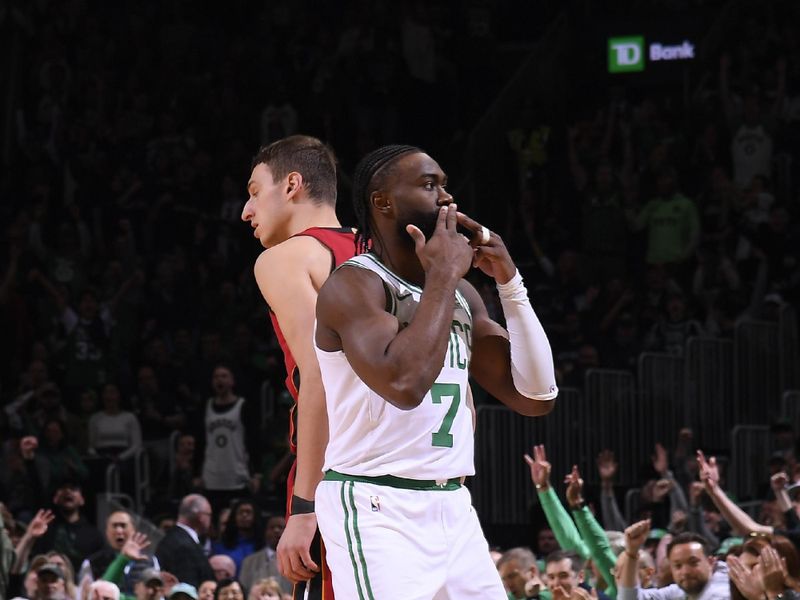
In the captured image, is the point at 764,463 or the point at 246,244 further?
the point at 246,244

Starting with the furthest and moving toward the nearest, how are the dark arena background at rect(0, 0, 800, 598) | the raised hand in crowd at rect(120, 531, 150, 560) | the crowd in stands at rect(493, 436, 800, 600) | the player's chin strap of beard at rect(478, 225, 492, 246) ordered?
1. the dark arena background at rect(0, 0, 800, 598)
2. the raised hand in crowd at rect(120, 531, 150, 560)
3. the crowd in stands at rect(493, 436, 800, 600)
4. the player's chin strap of beard at rect(478, 225, 492, 246)

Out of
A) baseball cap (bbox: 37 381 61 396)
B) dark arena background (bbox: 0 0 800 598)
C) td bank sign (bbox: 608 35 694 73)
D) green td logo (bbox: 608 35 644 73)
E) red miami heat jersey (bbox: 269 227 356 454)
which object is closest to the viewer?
red miami heat jersey (bbox: 269 227 356 454)

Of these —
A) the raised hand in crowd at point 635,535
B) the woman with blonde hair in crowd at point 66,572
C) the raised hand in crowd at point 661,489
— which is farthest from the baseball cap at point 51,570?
the raised hand in crowd at point 635,535

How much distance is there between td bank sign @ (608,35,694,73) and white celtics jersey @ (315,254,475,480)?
1449 cm

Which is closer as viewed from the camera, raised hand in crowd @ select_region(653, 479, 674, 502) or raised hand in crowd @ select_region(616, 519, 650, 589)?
raised hand in crowd @ select_region(616, 519, 650, 589)

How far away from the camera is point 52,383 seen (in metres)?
15.3

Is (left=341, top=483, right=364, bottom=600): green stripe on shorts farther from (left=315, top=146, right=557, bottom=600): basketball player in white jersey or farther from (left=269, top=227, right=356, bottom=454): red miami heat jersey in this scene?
(left=269, top=227, right=356, bottom=454): red miami heat jersey

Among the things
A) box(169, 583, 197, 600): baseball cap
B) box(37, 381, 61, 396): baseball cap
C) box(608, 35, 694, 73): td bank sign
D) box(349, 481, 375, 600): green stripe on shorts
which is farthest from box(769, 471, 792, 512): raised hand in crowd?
box(608, 35, 694, 73): td bank sign

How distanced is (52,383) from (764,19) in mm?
8479

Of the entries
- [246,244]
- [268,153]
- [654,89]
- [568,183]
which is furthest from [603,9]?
[268,153]

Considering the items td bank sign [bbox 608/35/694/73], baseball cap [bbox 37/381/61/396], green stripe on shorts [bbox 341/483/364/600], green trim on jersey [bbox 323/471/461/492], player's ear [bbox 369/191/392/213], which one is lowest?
green stripe on shorts [bbox 341/483/364/600]

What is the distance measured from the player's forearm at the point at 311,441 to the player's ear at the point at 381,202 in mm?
549

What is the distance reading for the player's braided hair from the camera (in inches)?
181

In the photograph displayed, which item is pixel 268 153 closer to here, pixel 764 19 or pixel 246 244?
pixel 246 244
